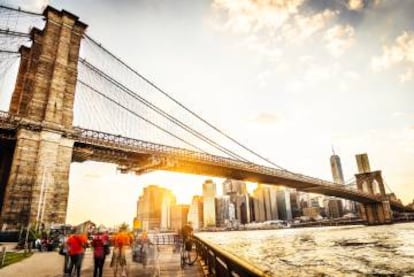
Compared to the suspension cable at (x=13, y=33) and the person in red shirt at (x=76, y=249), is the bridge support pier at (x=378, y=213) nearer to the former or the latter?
the person in red shirt at (x=76, y=249)

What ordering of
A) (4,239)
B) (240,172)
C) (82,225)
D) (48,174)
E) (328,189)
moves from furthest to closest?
1. (328,189)
2. (240,172)
3. (48,174)
4. (4,239)
5. (82,225)

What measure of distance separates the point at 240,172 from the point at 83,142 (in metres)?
24.2

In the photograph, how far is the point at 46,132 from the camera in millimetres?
20500

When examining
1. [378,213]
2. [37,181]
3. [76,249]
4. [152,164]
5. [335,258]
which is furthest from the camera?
[378,213]

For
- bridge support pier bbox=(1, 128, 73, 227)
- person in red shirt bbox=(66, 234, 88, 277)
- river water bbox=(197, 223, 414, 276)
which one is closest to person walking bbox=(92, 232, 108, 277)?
person in red shirt bbox=(66, 234, 88, 277)

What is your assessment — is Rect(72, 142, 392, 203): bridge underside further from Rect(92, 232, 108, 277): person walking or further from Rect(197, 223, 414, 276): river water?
Rect(92, 232, 108, 277): person walking

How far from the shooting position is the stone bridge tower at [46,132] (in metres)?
18.5

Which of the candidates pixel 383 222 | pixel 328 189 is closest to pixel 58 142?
pixel 328 189

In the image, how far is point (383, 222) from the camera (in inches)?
2562

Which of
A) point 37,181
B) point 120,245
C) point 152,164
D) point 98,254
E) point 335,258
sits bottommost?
point 335,258

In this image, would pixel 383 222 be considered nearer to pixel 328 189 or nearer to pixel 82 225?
pixel 328 189

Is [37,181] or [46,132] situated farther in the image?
[46,132]

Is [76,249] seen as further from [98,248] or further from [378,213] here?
[378,213]

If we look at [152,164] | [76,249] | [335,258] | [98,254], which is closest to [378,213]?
[152,164]
